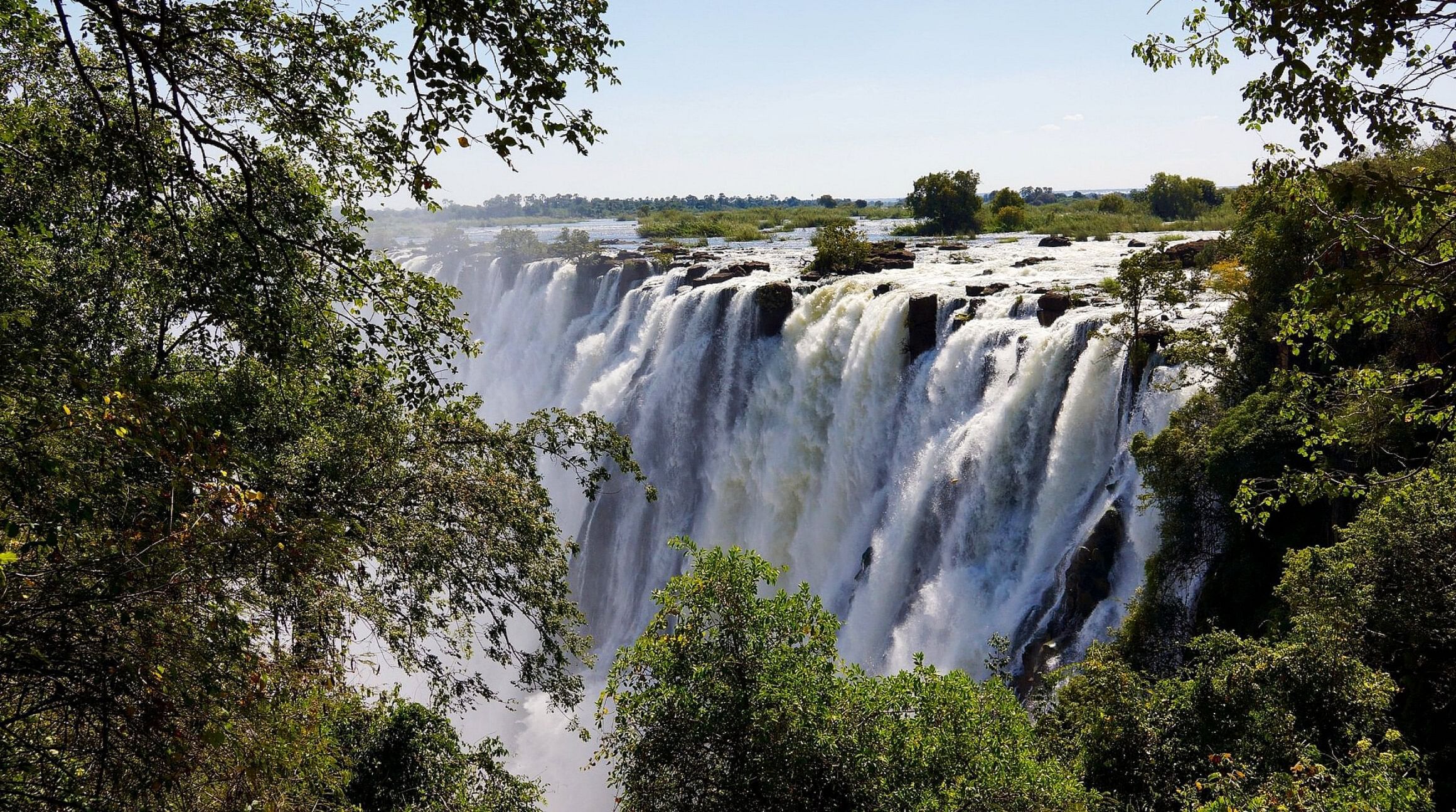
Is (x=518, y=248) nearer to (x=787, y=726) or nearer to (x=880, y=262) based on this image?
(x=880, y=262)

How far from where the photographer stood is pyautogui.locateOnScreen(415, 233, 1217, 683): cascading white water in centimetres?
1521

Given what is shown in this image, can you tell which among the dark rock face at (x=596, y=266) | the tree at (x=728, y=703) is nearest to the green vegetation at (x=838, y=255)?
the dark rock face at (x=596, y=266)

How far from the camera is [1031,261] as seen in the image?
28297mm

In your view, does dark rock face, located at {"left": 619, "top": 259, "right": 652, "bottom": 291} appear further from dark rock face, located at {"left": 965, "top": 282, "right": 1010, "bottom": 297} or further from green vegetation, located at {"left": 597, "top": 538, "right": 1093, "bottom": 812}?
green vegetation, located at {"left": 597, "top": 538, "right": 1093, "bottom": 812}

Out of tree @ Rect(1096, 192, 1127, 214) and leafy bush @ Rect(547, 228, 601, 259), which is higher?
tree @ Rect(1096, 192, 1127, 214)

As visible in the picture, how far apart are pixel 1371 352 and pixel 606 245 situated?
42.0 m

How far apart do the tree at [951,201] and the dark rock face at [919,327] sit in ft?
106

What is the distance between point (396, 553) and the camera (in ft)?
25.2

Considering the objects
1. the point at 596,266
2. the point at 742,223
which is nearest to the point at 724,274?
the point at 596,266

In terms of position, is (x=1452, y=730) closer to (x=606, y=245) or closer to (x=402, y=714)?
(x=402, y=714)

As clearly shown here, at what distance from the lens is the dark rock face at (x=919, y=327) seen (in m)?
20.2

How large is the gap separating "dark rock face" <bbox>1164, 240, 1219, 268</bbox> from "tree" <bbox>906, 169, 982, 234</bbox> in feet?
91.1

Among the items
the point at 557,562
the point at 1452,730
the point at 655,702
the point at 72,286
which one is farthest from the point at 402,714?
the point at 1452,730

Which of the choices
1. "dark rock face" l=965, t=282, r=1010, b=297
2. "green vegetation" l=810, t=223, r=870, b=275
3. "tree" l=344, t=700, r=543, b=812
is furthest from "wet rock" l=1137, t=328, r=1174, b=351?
"green vegetation" l=810, t=223, r=870, b=275
